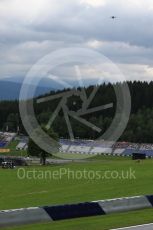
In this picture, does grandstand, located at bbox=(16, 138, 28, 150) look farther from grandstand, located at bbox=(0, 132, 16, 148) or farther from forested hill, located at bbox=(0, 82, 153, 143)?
forested hill, located at bbox=(0, 82, 153, 143)

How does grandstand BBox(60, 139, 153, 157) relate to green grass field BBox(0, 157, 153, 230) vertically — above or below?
below

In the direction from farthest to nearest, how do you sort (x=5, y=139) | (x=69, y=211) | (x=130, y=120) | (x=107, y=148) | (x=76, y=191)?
(x=5, y=139) < (x=130, y=120) < (x=107, y=148) < (x=76, y=191) < (x=69, y=211)

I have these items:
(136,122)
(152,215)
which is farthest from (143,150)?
(152,215)

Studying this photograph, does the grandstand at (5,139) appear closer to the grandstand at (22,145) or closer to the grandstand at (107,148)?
the grandstand at (22,145)

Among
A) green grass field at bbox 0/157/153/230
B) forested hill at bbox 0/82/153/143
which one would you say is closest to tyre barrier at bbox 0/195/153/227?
green grass field at bbox 0/157/153/230

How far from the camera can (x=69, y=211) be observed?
741 inches

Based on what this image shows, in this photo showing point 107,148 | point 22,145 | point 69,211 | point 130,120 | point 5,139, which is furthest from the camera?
point 5,139

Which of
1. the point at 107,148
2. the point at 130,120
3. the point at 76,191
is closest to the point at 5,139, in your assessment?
the point at 130,120

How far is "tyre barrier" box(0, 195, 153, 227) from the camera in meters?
17.1

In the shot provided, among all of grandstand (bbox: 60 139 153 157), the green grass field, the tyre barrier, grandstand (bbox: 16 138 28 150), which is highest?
the tyre barrier

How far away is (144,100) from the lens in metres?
197

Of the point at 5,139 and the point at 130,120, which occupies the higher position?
the point at 130,120

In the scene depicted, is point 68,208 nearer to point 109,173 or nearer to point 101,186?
point 101,186

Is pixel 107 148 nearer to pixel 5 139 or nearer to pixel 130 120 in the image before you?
pixel 130 120
